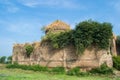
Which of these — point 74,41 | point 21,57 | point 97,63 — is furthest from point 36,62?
point 97,63

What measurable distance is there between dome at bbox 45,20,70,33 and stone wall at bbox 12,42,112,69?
3.32m

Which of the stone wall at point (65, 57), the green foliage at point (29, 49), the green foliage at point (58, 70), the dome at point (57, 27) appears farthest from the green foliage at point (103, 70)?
the dome at point (57, 27)

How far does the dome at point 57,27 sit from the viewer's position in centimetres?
3427

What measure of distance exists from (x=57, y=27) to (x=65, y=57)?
7258mm

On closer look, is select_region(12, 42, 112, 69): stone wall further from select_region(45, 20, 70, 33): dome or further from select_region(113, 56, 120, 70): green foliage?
select_region(45, 20, 70, 33): dome

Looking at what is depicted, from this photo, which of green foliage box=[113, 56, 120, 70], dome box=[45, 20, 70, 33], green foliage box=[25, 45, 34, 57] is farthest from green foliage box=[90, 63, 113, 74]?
dome box=[45, 20, 70, 33]

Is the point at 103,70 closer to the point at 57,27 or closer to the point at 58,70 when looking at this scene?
the point at 58,70

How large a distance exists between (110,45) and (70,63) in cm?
500

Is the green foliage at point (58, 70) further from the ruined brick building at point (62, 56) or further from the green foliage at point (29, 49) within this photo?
the green foliage at point (29, 49)

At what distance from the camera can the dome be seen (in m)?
34.3

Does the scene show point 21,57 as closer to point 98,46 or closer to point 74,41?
point 74,41

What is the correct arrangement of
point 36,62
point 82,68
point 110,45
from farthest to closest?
point 36,62 → point 110,45 → point 82,68

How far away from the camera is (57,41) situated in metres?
28.5

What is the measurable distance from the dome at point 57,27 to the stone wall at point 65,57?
3.32 metres
